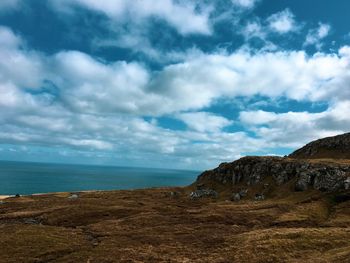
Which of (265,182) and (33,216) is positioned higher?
(265,182)

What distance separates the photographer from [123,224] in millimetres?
88125

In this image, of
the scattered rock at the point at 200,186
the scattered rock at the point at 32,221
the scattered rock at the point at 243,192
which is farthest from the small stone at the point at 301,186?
the scattered rock at the point at 32,221

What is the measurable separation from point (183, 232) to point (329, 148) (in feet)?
417

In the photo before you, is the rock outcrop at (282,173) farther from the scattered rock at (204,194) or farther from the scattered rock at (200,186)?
the scattered rock at (204,194)

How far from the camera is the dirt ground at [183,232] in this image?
56906mm

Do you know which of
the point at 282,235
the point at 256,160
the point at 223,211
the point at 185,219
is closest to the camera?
the point at 282,235

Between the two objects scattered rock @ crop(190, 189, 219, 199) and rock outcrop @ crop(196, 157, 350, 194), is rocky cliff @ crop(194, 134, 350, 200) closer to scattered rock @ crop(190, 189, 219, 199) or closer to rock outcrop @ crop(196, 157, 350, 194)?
rock outcrop @ crop(196, 157, 350, 194)

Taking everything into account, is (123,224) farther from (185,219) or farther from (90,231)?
(185,219)

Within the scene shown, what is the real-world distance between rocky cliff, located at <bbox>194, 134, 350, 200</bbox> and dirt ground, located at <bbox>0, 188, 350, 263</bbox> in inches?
265

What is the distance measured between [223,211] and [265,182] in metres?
43.9

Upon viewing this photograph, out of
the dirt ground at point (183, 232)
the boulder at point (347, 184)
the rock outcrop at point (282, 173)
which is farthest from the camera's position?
the rock outcrop at point (282, 173)

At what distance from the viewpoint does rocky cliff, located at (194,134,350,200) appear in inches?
4599

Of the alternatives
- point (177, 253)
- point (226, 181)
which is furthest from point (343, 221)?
point (226, 181)

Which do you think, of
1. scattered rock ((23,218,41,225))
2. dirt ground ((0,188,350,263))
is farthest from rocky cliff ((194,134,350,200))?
scattered rock ((23,218,41,225))
